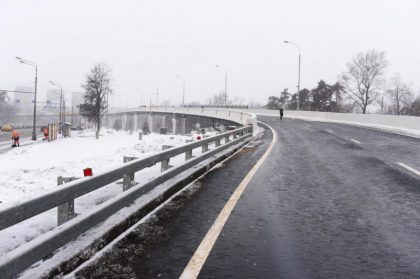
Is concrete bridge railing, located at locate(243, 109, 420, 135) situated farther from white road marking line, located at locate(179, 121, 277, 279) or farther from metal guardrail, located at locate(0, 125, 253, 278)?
metal guardrail, located at locate(0, 125, 253, 278)

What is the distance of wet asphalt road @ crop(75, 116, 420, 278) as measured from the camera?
3.40m

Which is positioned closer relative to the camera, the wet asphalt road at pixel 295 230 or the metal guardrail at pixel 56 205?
the metal guardrail at pixel 56 205

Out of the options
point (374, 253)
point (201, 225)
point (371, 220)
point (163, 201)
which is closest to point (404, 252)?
point (374, 253)

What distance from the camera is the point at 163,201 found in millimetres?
5836

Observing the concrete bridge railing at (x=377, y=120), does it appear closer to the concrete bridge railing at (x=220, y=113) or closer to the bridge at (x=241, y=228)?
the concrete bridge railing at (x=220, y=113)

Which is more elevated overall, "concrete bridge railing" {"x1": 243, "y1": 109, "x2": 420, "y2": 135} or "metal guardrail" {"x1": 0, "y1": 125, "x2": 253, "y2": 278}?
"concrete bridge railing" {"x1": 243, "y1": 109, "x2": 420, "y2": 135}

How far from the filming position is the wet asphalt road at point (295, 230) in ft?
11.2

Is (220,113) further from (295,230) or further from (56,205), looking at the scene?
(56,205)

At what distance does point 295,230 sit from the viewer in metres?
4.52

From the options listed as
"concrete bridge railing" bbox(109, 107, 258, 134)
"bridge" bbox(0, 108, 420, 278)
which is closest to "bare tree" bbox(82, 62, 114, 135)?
"concrete bridge railing" bbox(109, 107, 258, 134)

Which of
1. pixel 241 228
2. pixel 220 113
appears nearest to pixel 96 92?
pixel 220 113

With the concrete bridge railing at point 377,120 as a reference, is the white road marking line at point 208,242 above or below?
below

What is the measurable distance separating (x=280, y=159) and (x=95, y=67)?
6243 cm

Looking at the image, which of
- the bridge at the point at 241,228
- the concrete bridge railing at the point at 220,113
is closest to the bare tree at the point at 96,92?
the concrete bridge railing at the point at 220,113
